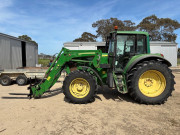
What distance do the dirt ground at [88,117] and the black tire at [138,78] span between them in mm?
201

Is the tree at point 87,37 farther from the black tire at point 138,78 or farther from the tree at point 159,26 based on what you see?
the black tire at point 138,78

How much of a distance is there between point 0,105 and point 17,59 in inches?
293

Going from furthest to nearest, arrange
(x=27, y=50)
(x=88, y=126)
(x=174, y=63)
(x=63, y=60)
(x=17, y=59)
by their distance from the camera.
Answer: (x=174, y=63) < (x=27, y=50) < (x=17, y=59) < (x=63, y=60) < (x=88, y=126)

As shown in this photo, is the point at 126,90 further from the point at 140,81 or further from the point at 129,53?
the point at 129,53

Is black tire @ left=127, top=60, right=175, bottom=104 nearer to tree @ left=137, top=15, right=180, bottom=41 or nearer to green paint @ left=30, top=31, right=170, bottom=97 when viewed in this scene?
green paint @ left=30, top=31, right=170, bottom=97

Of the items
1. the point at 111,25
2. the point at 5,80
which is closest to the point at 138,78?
the point at 5,80

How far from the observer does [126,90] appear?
3934mm

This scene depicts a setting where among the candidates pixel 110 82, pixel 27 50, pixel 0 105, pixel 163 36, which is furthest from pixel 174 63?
pixel 0 105

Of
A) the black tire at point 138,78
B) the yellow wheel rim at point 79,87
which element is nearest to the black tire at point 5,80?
the yellow wheel rim at point 79,87

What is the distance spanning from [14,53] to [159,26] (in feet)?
95.2

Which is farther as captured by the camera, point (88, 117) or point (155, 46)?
point (155, 46)

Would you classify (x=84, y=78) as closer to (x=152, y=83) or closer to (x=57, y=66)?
(x=57, y=66)

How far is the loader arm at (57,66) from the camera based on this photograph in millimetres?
4297

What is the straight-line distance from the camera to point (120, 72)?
439cm
